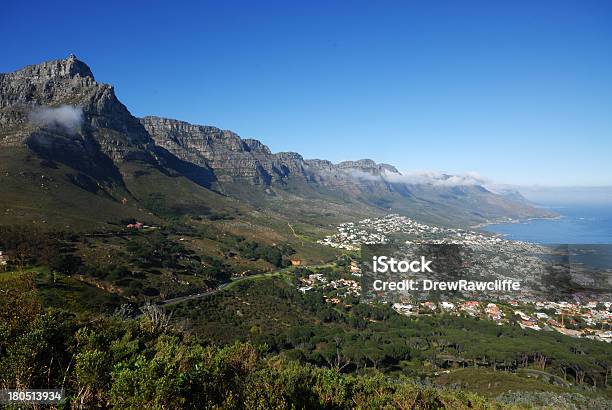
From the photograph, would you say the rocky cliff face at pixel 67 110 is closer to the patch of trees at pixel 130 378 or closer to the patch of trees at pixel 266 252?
the patch of trees at pixel 266 252

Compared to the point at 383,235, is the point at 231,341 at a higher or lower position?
lower

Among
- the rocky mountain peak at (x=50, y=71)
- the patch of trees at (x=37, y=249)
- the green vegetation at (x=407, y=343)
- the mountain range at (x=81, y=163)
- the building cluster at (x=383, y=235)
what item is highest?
the rocky mountain peak at (x=50, y=71)

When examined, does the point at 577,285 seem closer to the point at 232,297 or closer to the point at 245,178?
the point at 232,297

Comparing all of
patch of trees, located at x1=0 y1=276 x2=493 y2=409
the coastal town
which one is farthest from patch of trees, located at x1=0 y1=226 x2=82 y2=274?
the coastal town

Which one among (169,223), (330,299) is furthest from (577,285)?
(169,223)

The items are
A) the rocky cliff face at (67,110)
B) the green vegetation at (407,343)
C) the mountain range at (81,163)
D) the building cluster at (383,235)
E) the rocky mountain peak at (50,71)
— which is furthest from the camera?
the rocky mountain peak at (50,71)

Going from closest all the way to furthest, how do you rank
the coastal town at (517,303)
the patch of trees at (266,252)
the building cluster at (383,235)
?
the coastal town at (517,303) → the patch of trees at (266,252) → the building cluster at (383,235)

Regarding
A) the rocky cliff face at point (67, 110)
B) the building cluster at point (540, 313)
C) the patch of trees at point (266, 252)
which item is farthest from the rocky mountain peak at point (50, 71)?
the building cluster at point (540, 313)

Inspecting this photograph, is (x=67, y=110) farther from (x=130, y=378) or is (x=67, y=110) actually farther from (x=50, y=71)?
(x=130, y=378)

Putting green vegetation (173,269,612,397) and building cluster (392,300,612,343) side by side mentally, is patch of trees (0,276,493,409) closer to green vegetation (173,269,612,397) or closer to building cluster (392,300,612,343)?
green vegetation (173,269,612,397)

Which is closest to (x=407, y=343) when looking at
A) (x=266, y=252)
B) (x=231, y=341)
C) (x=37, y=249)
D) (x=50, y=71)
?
(x=231, y=341)

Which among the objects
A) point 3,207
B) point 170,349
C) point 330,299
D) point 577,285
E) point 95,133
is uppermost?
point 95,133
